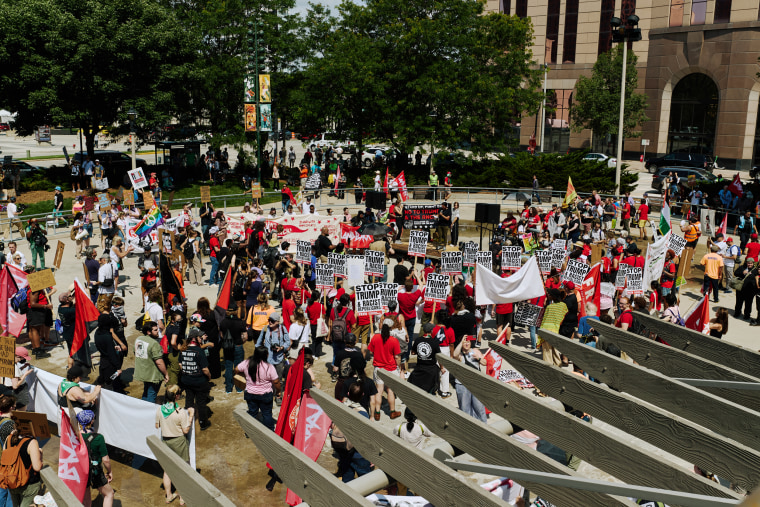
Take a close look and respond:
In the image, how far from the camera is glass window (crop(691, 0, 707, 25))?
53.8 m

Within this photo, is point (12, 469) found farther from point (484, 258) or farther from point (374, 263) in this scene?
point (484, 258)

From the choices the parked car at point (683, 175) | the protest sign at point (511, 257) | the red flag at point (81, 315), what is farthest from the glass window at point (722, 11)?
the red flag at point (81, 315)

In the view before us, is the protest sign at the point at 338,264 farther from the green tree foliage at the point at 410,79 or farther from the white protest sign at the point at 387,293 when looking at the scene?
the green tree foliage at the point at 410,79

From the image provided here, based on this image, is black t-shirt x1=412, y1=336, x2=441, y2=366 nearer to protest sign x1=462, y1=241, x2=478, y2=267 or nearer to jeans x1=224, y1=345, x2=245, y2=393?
jeans x1=224, y1=345, x2=245, y2=393

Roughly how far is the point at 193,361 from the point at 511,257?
9609 mm

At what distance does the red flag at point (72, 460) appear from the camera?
7.71m

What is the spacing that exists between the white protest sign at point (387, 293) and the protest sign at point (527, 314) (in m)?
3.19

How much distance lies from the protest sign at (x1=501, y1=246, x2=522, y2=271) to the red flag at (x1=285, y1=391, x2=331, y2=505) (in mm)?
10851

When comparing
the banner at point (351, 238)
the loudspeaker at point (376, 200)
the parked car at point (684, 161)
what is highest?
the parked car at point (684, 161)

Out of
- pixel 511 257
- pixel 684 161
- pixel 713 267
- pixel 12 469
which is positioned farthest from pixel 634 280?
pixel 684 161

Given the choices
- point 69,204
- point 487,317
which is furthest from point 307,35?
point 487,317

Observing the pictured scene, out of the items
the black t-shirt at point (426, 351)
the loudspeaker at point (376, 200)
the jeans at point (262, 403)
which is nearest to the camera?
the jeans at point (262, 403)

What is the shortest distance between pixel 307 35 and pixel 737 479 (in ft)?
139

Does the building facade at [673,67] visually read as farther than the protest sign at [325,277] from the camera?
Yes
